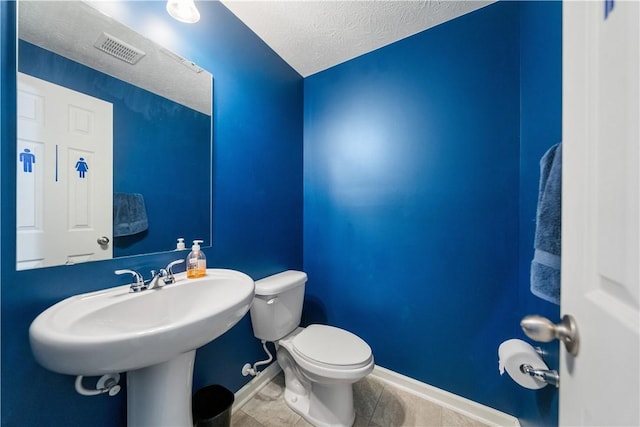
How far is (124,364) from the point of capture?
533mm

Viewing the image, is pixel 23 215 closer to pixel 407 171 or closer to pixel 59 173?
pixel 59 173

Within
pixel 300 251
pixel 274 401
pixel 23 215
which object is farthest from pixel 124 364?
pixel 300 251

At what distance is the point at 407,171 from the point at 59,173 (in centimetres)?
155

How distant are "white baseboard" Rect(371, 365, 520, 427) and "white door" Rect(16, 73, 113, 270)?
166 cm

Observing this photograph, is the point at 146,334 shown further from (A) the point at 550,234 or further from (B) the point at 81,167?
(A) the point at 550,234

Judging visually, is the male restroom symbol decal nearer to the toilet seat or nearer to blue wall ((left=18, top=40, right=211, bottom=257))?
blue wall ((left=18, top=40, right=211, bottom=257))

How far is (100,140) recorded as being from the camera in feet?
2.67

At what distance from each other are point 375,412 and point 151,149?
1.77 metres

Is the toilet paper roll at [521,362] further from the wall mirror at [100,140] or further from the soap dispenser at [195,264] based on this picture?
the wall mirror at [100,140]

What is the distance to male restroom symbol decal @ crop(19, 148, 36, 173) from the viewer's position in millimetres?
652

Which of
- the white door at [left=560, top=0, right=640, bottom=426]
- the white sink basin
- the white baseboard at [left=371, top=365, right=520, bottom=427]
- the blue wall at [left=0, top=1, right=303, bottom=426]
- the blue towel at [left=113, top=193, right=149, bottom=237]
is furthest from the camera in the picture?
the white baseboard at [left=371, top=365, right=520, bottom=427]

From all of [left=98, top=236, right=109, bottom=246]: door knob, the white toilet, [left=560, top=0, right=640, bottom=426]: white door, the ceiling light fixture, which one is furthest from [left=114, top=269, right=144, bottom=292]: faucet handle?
[left=560, top=0, right=640, bottom=426]: white door

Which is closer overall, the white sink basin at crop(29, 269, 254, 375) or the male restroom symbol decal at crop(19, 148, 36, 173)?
the white sink basin at crop(29, 269, 254, 375)

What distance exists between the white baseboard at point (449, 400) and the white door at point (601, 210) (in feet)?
3.74
